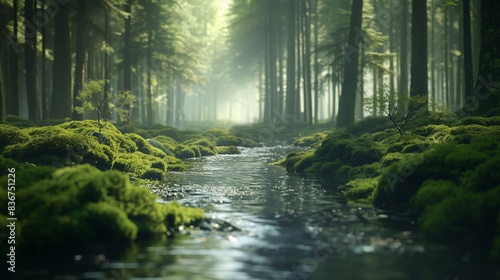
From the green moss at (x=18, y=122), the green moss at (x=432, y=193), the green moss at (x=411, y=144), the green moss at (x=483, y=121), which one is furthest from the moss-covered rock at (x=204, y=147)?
the green moss at (x=432, y=193)

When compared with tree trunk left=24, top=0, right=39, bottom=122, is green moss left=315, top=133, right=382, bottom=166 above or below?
below

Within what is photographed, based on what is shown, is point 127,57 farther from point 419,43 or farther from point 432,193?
point 432,193

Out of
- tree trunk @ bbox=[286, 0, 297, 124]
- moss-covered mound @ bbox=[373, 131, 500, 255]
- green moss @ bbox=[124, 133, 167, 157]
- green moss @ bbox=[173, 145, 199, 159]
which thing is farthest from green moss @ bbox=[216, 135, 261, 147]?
moss-covered mound @ bbox=[373, 131, 500, 255]

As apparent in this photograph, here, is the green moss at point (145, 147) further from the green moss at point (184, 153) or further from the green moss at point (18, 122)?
the green moss at point (18, 122)

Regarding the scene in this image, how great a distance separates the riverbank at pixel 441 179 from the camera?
8.44 meters

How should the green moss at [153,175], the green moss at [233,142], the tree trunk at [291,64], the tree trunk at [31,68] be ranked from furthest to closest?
1. the tree trunk at [291,64]
2. the green moss at [233,142]
3. the tree trunk at [31,68]
4. the green moss at [153,175]

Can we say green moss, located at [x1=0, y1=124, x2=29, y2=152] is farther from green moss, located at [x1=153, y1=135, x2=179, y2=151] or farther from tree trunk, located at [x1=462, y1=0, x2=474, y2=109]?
tree trunk, located at [x1=462, y1=0, x2=474, y2=109]

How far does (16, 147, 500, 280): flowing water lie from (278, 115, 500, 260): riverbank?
0.52 m

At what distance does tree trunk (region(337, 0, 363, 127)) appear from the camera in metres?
28.5

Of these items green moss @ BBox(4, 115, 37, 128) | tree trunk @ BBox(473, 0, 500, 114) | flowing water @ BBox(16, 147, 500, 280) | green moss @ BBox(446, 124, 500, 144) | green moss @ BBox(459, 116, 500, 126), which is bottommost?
flowing water @ BBox(16, 147, 500, 280)

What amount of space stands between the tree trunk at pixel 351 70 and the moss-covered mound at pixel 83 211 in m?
20.1

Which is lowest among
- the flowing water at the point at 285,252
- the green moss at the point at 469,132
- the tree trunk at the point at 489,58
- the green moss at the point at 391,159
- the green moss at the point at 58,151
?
the flowing water at the point at 285,252

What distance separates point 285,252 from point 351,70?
2257cm

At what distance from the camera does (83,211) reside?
829 centimetres
